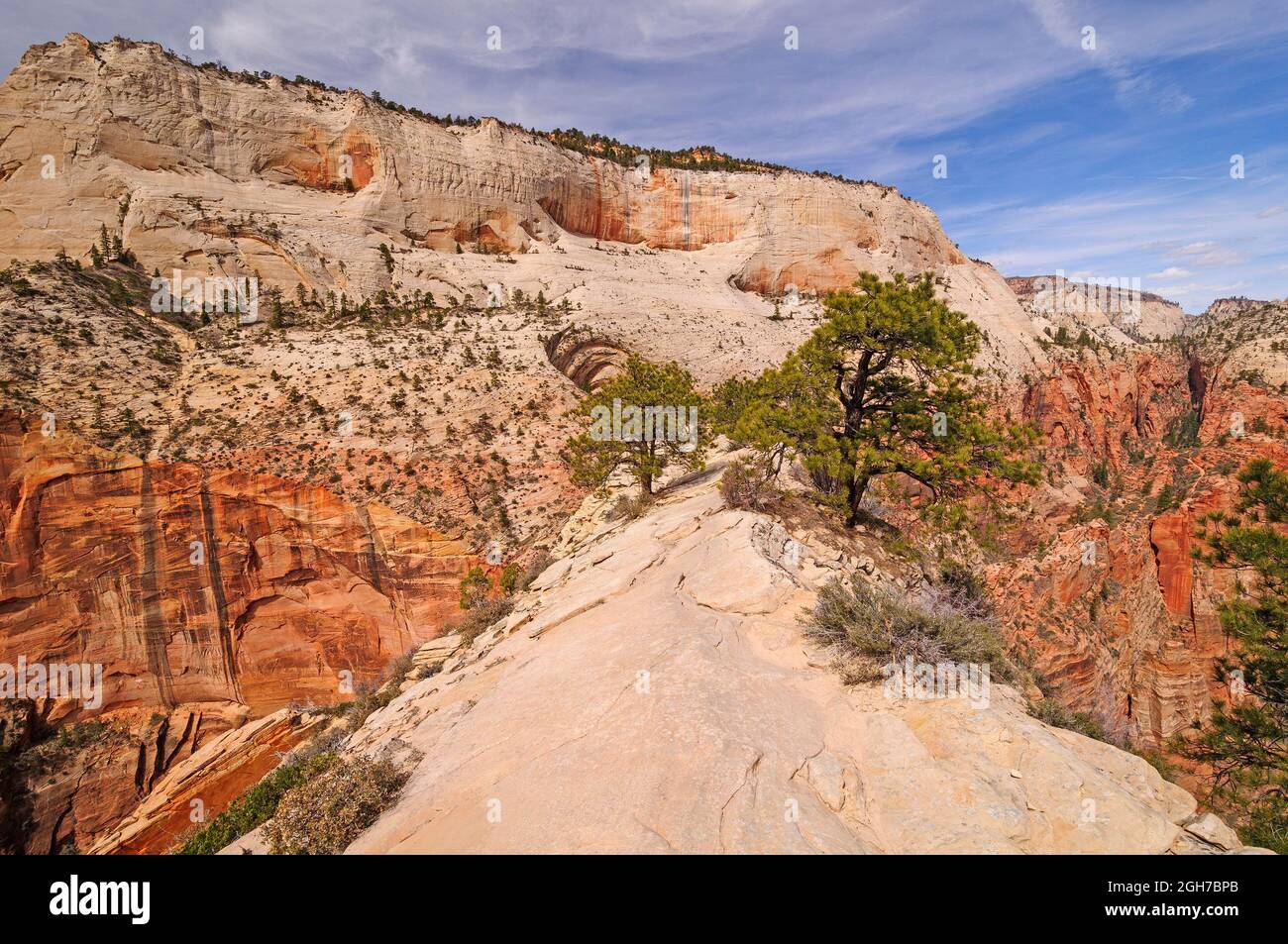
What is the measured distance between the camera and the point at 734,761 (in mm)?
4867

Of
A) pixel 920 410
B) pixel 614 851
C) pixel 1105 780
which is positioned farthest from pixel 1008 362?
pixel 614 851

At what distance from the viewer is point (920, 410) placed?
11.7 m

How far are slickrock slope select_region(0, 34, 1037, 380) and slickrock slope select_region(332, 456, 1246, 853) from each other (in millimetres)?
27132

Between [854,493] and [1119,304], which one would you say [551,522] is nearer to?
[854,493]

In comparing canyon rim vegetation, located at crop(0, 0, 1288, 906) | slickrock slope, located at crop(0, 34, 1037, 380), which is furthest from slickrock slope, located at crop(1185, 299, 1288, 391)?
slickrock slope, located at crop(0, 34, 1037, 380)

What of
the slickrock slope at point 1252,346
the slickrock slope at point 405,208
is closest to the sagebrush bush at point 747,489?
the slickrock slope at point 405,208

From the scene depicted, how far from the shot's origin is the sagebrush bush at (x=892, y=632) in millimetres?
6574

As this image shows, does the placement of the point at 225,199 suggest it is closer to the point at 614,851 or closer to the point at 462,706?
the point at 462,706

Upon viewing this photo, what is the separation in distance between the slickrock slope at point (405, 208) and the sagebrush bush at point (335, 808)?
28809 millimetres

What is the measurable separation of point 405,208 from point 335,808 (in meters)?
37.2

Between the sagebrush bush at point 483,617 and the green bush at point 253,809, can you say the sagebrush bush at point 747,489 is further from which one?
the green bush at point 253,809

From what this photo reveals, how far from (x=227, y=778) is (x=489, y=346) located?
66.0 feet

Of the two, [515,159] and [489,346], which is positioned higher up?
[515,159]

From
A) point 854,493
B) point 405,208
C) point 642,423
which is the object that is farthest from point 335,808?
point 405,208
